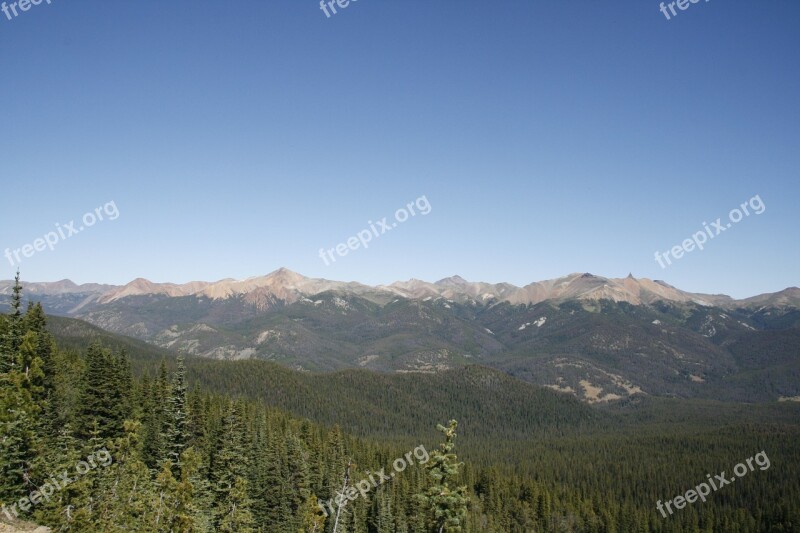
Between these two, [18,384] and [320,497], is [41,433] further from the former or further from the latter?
[320,497]

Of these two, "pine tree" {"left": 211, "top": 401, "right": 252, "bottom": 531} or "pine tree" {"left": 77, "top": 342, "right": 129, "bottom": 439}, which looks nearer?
"pine tree" {"left": 211, "top": 401, "right": 252, "bottom": 531}

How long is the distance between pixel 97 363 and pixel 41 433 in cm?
1224

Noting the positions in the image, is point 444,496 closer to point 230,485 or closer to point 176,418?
point 230,485

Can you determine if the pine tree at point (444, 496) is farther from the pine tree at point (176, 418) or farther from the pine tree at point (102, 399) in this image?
the pine tree at point (102, 399)

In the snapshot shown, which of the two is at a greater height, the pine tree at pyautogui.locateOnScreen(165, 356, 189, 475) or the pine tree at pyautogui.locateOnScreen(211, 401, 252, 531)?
the pine tree at pyautogui.locateOnScreen(165, 356, 189, 475)

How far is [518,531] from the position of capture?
144625 mm

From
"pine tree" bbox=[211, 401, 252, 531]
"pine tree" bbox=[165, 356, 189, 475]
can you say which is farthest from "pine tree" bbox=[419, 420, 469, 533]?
"pine tree" bbox=[165, 356, 189, 475]

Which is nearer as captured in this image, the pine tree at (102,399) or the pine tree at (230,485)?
the pine tree at (230,485)

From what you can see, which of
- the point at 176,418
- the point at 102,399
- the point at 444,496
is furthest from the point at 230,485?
the point at 444,496

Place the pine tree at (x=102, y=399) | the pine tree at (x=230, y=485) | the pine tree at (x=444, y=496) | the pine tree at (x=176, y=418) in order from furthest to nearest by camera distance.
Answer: the pine tree at (x=102, y=399) < the pine tree at (x=176, y=418) < the pine tree at (x=230, y=485) < the pine tree at (x=444, y=496)

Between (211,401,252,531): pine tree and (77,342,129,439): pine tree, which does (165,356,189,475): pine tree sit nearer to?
(211,401,252,531): pine tree

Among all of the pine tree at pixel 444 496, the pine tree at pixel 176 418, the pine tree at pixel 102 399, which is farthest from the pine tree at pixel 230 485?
the pine tree at pixel 444 496

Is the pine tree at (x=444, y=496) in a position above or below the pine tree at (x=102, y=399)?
below

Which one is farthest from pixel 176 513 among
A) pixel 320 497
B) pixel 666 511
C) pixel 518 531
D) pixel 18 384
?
pixel 666 511
